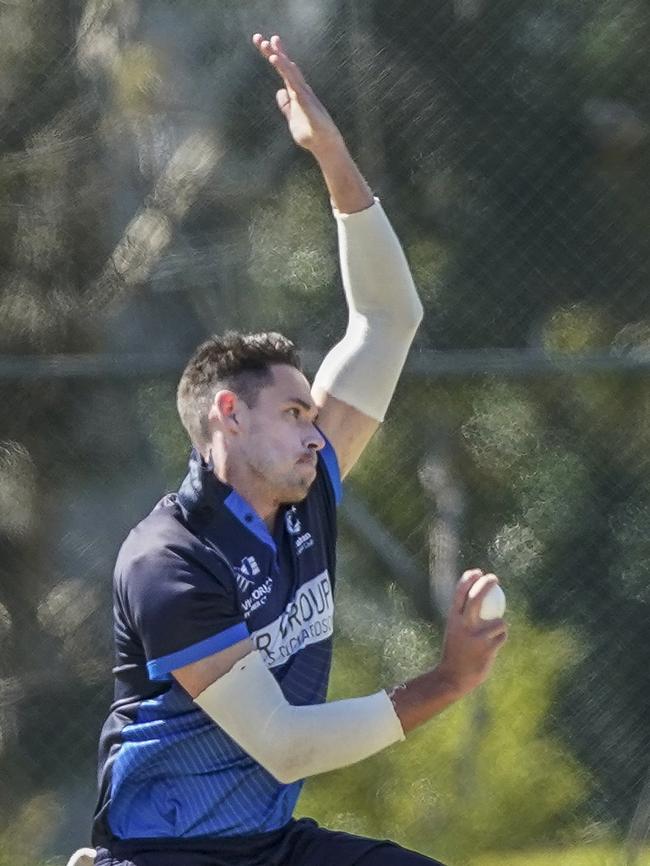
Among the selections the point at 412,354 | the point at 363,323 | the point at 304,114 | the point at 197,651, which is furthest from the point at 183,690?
the point at 412,354

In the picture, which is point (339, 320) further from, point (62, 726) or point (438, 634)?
point (62, 726)

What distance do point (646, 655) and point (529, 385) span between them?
80 cm

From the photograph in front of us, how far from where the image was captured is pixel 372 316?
3150 millimetres

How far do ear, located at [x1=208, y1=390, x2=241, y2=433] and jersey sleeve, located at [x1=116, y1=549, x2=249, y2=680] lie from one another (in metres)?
0.25

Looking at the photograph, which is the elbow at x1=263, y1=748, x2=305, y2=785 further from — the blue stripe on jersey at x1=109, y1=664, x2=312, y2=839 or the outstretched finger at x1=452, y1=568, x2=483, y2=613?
the outstretched finger at x1=452, y1=568, x2=483, y2=613

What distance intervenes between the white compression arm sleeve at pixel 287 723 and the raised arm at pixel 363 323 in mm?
615

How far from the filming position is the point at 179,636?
8.41 ft

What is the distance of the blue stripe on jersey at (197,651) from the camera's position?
8.39ft

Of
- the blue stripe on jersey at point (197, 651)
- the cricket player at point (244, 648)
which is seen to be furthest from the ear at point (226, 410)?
the blue stripe on jersey at point (197, 651)

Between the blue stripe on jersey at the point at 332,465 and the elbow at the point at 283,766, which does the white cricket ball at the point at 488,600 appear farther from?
the blue stripe on jersey at the point at 332,465

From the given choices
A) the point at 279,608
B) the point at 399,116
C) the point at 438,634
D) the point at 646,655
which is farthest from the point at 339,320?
the point at 279,608

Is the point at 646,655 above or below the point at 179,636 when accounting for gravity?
below

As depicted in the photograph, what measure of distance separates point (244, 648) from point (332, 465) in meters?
0.55

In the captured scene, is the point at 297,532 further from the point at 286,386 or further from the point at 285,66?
the point at 285,66
